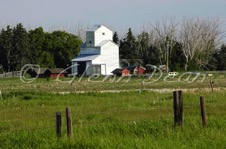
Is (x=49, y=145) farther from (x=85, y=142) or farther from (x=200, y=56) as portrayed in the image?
(x=200, y=56)

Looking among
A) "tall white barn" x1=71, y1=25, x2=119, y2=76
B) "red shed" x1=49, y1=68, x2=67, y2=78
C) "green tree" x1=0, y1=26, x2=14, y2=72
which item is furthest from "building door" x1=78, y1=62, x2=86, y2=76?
"green tree" x1=0, y1=26, x2=14, y2=72

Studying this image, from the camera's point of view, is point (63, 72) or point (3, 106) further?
point (63, 72)

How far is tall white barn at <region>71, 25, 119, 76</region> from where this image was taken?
244ft

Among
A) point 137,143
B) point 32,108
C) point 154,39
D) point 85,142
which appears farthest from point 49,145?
point 154,39

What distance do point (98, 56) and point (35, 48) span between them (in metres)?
Answer: 10.7

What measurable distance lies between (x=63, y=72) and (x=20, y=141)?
216ft

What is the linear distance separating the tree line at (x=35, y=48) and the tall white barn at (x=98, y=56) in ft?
17.5

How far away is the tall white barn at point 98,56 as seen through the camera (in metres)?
74.5

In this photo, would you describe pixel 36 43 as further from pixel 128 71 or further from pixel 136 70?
pixel 136 70

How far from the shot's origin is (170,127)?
11422 mm

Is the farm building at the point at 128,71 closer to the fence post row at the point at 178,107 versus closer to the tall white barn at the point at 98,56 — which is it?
the tall white barn at the point at 98,56

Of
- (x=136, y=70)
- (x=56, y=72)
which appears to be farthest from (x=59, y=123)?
(x=136, y=70)

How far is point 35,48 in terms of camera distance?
260ft

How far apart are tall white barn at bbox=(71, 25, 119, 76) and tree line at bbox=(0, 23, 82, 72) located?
5.32m
